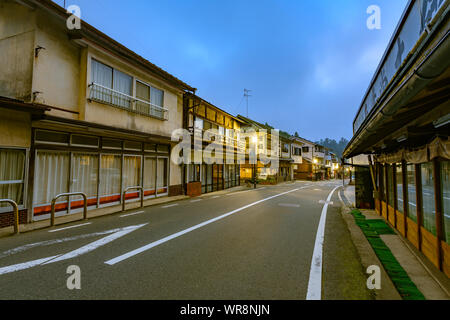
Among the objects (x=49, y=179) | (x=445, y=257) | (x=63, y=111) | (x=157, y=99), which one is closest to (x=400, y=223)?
(x=445, y=257)

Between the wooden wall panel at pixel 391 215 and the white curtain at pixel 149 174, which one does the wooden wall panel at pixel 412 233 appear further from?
the white curtain at pixel 149 174

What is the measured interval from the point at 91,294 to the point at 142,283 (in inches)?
28.5

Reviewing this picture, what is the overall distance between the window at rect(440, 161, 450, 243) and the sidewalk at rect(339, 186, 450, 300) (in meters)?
0.77

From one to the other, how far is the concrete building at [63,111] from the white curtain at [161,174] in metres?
1.23

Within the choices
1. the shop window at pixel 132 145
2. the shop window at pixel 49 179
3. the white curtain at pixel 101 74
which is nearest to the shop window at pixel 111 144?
the shop window at pixel 132 145

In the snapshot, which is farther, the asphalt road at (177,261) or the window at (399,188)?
the window at (399,188)

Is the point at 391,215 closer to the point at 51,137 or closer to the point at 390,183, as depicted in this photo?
the point at 390,183

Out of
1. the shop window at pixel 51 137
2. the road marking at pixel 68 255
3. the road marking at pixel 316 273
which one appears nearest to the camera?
the road marking at pixel 316 273

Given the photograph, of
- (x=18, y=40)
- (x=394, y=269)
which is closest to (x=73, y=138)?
(x=18, y=40)

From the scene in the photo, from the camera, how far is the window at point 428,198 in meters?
4.48

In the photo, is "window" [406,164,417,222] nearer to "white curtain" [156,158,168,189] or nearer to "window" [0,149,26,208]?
"white curtain" [156,158,168,189]
